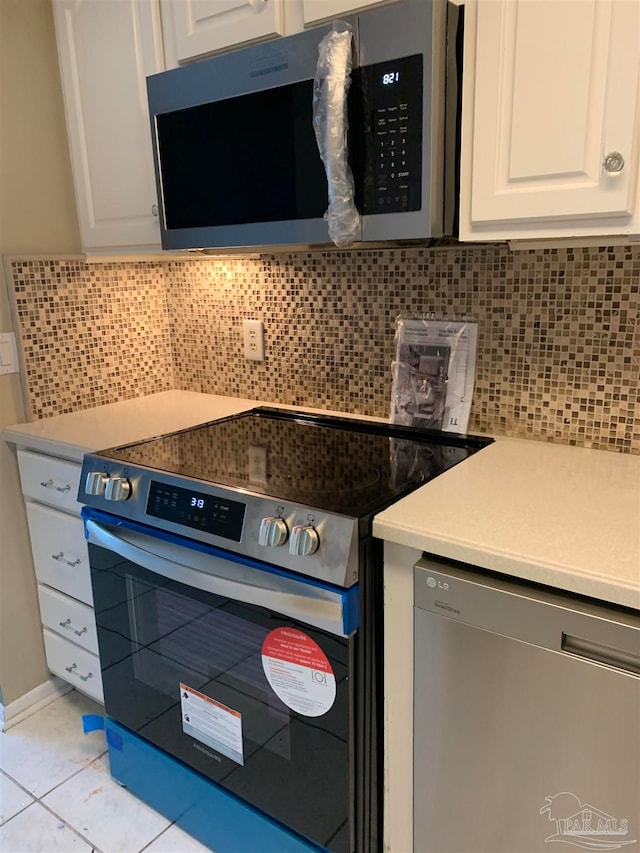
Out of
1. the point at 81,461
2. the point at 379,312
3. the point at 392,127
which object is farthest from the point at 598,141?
the point at 81,461

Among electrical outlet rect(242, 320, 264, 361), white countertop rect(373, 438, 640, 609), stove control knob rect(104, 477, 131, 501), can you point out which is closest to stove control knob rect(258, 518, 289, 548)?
white countertop rect(373, 438, 640, 609)

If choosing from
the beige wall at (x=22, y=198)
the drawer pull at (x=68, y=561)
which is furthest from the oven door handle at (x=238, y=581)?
the beige wall at (x=22, y=198)

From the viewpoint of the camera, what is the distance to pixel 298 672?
1.23 meters

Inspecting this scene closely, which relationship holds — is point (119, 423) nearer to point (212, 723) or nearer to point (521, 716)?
point (212, 723)

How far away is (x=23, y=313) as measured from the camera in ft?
6.03

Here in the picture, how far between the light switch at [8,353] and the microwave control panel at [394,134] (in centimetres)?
114

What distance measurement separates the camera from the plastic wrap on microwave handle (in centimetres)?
121

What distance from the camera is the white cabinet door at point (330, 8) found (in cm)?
123

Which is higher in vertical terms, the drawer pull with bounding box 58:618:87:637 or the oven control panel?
the oven control panel

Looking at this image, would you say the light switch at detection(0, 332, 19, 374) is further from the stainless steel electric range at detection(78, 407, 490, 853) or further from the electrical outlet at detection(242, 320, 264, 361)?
the electrical outlet at detection(242, 320, 264, 361)

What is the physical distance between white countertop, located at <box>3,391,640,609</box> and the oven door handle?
0.51ft

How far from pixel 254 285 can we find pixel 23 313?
0.66 metres

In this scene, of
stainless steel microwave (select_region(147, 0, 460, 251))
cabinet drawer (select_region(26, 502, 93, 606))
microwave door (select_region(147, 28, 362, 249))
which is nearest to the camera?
stainless steel microwave (select_region(147, 0, 460, 251))

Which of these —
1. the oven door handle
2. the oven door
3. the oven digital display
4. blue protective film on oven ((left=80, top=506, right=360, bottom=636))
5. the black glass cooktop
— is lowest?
the oven door
